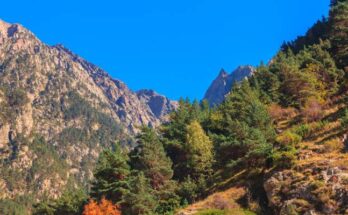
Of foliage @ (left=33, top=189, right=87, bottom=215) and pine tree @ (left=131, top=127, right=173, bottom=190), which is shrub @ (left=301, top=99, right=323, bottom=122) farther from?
foliage @ (left=33, top=189, right=87, bottom=215)

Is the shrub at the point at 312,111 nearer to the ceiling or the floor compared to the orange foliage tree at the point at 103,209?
nearer to the ceiling

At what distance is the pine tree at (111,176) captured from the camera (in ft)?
178

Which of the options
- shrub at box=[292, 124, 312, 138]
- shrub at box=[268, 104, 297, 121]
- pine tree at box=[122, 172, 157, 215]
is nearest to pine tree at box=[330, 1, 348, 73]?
shrub at box=[268, 104, 297, 121]

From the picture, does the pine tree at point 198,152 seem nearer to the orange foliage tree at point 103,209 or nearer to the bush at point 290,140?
the orange foliage tree at point 103,209

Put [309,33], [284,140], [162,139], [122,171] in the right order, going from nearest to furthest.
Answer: [284,140] < [122,171] < [162,139] < [309,33]

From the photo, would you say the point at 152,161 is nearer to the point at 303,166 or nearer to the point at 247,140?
the point at 247,140

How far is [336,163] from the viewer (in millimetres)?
35188

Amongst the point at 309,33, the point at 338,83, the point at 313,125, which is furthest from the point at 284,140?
the point at 309,33

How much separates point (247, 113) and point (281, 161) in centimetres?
1410

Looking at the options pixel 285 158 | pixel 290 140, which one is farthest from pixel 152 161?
pixel 285 158

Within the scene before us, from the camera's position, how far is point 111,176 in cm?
5731

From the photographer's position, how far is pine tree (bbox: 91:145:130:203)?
54.2 meters

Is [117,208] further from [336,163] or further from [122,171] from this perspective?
[336,163]

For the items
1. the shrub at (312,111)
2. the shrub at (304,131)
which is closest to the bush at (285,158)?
the shrub at (304,131)
